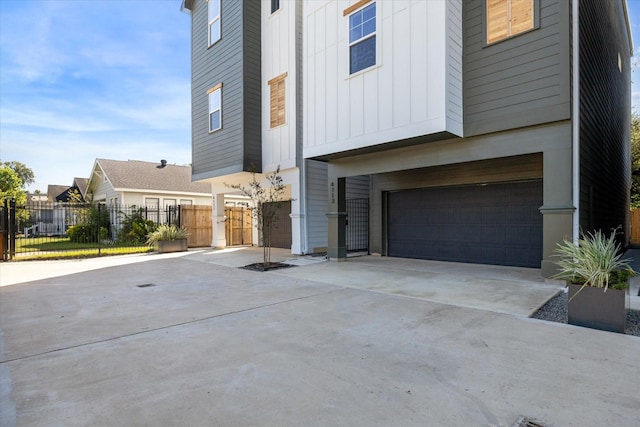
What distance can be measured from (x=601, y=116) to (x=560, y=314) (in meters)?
6.43

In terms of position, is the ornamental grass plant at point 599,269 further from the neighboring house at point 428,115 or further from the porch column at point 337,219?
the porch column at point 337,219

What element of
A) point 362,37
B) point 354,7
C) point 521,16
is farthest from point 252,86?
point 521,16

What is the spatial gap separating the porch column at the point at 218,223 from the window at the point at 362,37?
29.4 feet

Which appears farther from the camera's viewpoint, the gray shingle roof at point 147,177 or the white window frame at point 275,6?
the gray shingle roof at point 147,177

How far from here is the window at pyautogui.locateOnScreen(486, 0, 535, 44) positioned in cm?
639

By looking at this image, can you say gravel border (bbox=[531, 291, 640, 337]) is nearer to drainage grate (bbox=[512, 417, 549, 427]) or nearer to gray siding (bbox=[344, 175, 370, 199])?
drainage grate (bbox=[512, 417, 549, 427])

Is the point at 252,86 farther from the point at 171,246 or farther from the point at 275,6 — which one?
the point at 171,246

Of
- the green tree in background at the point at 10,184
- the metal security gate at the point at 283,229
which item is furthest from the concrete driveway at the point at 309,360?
the green tree in background at the point at 10,184

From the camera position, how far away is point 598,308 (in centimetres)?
403

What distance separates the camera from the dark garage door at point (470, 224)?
852 cm

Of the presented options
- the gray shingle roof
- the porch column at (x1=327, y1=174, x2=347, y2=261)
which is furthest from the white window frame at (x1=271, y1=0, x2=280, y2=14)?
the gray shingle roof

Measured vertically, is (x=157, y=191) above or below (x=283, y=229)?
above

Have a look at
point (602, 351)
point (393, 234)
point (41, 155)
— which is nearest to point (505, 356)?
point (602, 351)

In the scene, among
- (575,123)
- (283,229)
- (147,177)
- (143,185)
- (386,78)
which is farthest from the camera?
(147,177)
